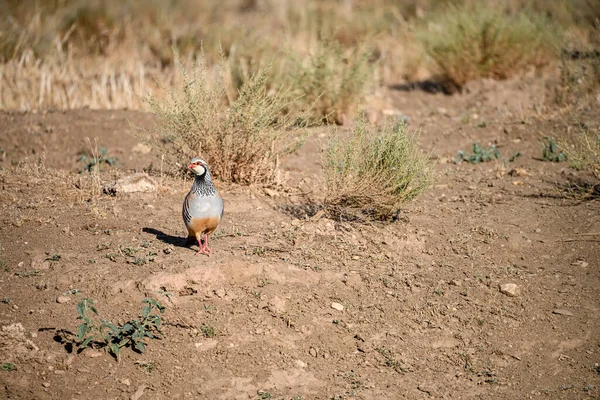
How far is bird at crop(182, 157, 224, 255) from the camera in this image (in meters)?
4.78

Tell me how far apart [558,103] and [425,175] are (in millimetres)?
4221

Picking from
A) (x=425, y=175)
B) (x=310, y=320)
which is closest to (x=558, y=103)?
(x=425, y=175)

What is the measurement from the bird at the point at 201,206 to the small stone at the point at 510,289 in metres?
2.11

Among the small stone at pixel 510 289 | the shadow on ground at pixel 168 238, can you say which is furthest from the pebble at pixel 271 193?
the small stone at pixel 510 289

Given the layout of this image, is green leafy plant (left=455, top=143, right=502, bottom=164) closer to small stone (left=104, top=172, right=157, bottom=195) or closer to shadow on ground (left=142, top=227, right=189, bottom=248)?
small stone (left=104, top=172, right=157, bottom=195)

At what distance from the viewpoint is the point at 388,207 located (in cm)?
561

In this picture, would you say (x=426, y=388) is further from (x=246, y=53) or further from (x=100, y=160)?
(x=246, y=53)

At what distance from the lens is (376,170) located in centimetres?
564

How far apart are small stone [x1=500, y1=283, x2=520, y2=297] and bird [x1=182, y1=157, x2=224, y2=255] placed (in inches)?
83.1

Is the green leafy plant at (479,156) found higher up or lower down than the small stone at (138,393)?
higher up

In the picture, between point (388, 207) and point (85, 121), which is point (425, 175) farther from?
point (85, 121)

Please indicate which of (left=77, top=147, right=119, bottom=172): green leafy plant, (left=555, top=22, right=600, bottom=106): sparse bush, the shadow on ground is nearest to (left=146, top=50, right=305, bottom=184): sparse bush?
the shadow on ground

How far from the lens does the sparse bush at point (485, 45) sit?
982 centimetres

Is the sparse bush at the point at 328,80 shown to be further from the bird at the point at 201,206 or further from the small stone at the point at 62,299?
the small stone at the point at 62,299
